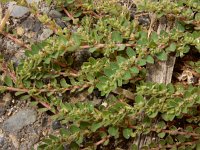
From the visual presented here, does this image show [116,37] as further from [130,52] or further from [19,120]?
[19,120]

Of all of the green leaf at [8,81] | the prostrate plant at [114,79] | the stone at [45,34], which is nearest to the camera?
the prostrate plant at [114,79]

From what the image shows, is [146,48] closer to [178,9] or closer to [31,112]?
[178,9]

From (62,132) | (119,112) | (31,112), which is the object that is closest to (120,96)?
(119,112)

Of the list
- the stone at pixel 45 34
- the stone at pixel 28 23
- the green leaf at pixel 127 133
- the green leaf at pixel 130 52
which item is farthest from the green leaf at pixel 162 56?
the stone at pixel 28 23

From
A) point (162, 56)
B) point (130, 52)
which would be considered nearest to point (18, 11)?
point (130, 52)

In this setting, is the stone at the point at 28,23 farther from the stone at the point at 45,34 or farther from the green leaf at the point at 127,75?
the green leaf at the point at 127,75

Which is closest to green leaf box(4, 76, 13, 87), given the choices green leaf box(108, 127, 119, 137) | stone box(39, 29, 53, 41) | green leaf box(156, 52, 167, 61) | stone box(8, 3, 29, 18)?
stone box(39, 29, 53, 41)
